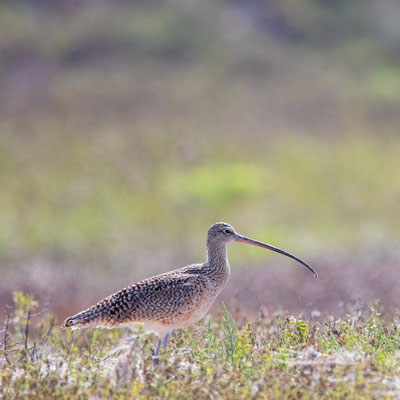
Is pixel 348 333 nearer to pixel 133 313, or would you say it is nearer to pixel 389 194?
pixel 133 313

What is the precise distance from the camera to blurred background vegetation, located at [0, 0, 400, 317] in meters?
22.4

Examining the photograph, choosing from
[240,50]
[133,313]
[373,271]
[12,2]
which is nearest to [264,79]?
[240,50]

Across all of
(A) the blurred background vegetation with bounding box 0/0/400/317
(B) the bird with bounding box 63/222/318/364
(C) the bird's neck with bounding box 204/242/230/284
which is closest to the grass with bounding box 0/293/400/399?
(B) the bird with bounding box 63/222/318/364

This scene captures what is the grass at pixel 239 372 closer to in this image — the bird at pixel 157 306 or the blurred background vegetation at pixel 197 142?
the bird at pixel 157 306

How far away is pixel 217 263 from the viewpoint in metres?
8.34

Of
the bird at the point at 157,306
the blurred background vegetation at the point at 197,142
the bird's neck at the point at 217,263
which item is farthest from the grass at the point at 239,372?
the blurred background vegetation at the point at 197,142

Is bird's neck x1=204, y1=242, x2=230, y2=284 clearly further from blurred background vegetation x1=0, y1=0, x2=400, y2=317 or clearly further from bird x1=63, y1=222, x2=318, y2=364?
blurred background vegetation x1=0, y1=0, x2=400, y2=317

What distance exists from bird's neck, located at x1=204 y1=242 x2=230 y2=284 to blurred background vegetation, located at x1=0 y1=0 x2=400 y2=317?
17.0ft

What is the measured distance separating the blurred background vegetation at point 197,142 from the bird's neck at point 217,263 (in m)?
5.18

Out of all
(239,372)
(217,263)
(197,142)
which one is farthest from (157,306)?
(197,142)

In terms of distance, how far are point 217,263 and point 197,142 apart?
89.3ft

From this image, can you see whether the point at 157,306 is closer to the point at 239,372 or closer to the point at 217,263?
the point at 217,263

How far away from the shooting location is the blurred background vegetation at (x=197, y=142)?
2244cm

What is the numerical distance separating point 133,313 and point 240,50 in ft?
122
